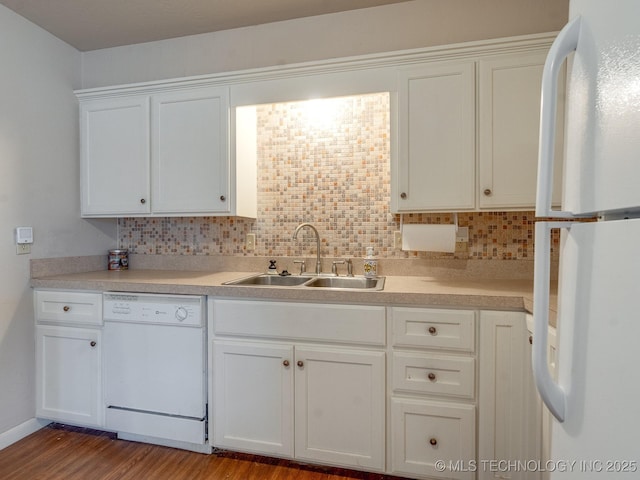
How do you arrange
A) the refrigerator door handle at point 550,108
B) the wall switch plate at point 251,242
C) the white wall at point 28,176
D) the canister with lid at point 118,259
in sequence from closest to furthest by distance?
the refrigerator door handle at point 550,108 → the white wall at point 28,176 → the wall switch plate at point 251,242 → the canister with lid at point 118,259

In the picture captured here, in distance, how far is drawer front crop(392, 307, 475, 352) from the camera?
1.53 metres

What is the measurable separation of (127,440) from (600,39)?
2.51m

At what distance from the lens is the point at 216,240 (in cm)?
245

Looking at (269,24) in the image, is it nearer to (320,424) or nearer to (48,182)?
(48,182)

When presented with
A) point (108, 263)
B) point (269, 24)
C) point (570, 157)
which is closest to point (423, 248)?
point (570, 157)

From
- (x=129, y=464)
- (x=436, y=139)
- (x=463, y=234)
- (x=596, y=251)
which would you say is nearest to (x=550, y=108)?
(x=596, y=251)

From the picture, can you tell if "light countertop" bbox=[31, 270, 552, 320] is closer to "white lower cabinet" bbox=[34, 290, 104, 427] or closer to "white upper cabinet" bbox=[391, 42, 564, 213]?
"white lower cabinet" bbox=[34, 290, 104, 427]

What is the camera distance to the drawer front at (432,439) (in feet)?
5.02

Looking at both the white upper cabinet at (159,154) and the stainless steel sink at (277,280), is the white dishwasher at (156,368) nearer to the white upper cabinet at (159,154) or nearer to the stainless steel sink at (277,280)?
the stainless steel sink at (277,280)

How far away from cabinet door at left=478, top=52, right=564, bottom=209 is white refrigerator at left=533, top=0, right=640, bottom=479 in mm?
1193

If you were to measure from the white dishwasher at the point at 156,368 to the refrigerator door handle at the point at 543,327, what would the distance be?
1.55 m

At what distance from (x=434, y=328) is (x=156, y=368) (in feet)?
4.66

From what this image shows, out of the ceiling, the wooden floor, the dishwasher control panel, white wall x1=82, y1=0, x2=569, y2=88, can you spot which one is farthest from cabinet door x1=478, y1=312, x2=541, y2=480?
the ceiling

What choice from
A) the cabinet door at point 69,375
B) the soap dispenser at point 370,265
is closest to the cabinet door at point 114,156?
the cabinet door at point 69,375
